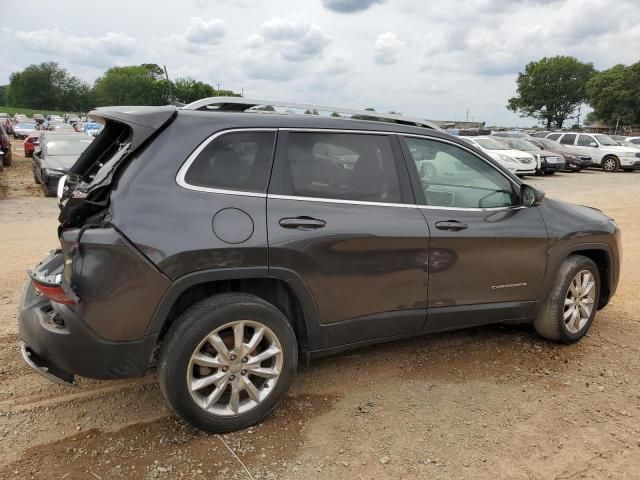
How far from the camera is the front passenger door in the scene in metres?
3.52

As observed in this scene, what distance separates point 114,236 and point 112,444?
1198mm

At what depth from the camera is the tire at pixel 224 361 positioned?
2.76 meters

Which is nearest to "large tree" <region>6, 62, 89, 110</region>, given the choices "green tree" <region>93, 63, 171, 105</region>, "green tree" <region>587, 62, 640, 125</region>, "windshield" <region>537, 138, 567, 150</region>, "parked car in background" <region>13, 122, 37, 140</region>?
"green tree" <region>93, 63, 171, 105</region>

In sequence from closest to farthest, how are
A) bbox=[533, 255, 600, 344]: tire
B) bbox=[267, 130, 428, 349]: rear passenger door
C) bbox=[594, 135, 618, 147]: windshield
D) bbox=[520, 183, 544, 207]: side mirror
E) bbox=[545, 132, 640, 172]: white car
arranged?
bbox=[267, 130, 428, 349]: rear passenger door, bbox=[520, 183, 544, 207]: side mirror, bbox=[533, 255, 600, 344]: tire, bbox=[545, 132, 640, 172]: white car, bbox=[594, 135, 618, 147]: windshield

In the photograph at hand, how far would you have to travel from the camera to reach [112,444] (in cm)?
292

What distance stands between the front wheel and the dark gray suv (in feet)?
75.6

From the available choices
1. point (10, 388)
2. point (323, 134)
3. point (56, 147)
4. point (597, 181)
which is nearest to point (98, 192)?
point (323, 134)

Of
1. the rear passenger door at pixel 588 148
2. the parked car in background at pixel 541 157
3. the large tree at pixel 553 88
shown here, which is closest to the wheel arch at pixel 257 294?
the parked car in background at pixel 541 157

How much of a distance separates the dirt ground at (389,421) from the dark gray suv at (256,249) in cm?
31

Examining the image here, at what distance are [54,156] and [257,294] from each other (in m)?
12.3

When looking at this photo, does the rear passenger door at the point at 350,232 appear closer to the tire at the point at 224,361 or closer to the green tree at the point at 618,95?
the tire at the point at 224,361

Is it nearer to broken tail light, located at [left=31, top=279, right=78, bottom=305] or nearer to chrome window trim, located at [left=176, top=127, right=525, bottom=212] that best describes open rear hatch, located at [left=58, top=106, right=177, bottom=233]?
chrome window trim, located at [left=176, top=127, right=525, bottom=212]

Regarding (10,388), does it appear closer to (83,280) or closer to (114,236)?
(83,280)

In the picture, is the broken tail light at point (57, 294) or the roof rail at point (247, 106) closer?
the broken tail light at point (57, 294)
